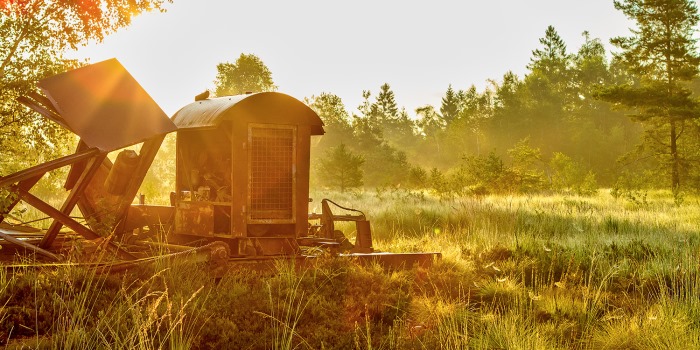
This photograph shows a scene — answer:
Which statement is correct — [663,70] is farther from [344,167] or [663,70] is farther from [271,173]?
[271,173]

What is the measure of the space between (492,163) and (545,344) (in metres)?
24.1

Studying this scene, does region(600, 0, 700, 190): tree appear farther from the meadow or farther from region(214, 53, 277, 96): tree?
region(214, 53, 277, 96): tree

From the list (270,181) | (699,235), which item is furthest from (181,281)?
(699,235)

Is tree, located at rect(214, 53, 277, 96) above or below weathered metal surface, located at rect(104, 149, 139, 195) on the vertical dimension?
above

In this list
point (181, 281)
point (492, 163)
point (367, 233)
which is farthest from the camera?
point (492, 163)

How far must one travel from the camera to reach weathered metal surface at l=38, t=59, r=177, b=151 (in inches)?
286

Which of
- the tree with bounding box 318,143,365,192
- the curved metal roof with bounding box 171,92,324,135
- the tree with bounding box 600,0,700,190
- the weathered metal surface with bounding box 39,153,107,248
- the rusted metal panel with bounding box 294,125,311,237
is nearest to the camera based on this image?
the weathered metal surface with bounding box 39,153,107,248

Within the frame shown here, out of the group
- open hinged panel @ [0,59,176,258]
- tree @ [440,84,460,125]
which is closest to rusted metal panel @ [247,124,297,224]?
open hinged panel @ [0,59,176,258]

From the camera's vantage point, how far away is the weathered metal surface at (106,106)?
727cm

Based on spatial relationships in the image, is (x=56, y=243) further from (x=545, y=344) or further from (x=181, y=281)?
(x=545, y=344)

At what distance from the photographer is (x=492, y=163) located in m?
29.5

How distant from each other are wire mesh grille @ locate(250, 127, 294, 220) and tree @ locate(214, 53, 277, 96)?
44551 millimetres

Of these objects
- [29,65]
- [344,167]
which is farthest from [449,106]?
[29,65]

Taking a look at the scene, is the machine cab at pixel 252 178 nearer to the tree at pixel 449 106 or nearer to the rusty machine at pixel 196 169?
the rusty machine at pixel 196 169
